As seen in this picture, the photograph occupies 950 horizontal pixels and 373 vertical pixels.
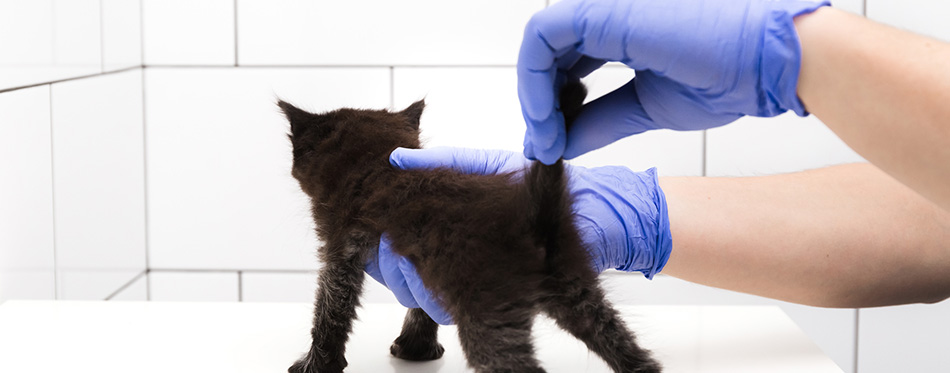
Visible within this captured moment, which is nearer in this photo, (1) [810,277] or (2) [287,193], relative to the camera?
(1) [810,277]

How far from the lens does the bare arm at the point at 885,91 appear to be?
2.23 ft

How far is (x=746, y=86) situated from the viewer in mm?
800

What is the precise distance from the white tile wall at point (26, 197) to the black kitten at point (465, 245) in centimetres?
54

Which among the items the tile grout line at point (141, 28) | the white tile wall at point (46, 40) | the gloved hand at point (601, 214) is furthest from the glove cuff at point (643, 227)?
the tile grout line at point (141, 28)

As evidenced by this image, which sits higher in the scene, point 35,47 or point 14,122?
point 35,47

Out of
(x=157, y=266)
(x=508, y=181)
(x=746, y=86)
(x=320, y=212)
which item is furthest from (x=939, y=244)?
(x=157, y=266)

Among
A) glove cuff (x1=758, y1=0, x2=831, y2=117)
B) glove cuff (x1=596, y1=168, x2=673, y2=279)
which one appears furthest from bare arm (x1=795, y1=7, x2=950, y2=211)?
glove cuff (x1=596, y1=168, x2=673, y2=279)

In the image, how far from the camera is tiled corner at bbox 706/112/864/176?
5.50 feet

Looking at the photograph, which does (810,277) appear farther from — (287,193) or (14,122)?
(14,122)

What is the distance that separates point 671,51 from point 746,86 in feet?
0.29

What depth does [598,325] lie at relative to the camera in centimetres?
77

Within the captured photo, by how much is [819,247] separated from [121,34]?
137cm

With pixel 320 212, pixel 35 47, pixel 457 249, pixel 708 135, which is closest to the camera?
pixel 457 249

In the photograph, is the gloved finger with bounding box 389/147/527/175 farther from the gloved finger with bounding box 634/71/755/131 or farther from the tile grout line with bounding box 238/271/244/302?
the tile grout line with bounding box 238/271/244/302
